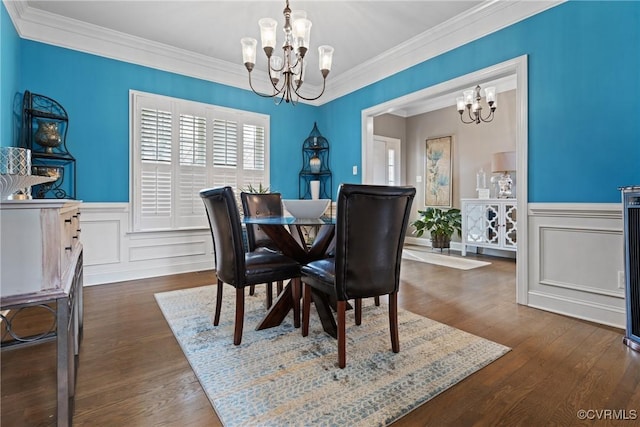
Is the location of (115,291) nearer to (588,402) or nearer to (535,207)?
(588,402)

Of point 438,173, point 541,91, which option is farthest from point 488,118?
point 541,91

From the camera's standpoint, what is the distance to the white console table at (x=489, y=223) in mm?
4480

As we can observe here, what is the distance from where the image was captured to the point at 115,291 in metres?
3.07

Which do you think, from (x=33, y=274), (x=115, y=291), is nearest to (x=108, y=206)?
(x=115, y=291)

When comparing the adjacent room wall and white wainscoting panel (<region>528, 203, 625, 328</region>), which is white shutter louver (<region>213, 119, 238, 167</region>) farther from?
the adjacent room wall

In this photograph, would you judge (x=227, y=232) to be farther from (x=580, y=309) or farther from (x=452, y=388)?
(x=580, y=309)

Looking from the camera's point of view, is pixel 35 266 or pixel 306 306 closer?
pixel 35 266

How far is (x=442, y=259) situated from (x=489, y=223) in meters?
0.93

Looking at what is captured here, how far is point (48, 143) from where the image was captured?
2.96m

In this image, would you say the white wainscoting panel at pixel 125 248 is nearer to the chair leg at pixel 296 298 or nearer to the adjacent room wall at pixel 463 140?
the chair leg at pixel 296 298

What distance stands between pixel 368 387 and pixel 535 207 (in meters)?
2.14

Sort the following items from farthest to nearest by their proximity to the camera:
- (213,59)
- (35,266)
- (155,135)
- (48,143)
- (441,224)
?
(441,224)
(213,59)
(155,135)
(48,143)
(35,266)

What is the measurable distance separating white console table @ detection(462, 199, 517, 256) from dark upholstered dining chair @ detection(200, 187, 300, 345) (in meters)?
3.74

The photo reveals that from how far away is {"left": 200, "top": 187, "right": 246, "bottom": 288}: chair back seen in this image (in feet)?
5.97
